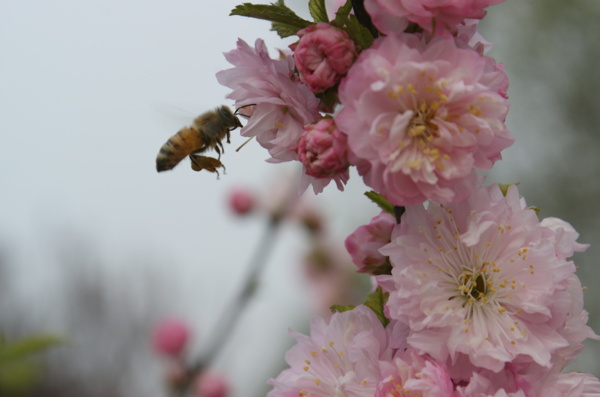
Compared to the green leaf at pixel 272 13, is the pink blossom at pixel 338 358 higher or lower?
lower

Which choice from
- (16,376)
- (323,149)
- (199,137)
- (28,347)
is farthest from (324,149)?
(16,376)

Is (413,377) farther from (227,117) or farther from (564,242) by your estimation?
(227,117)

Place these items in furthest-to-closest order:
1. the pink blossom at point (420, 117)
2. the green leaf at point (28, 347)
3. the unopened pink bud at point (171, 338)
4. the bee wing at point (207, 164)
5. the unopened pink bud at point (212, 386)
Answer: the unopened pink bud at point (212, 386)
the unopened pink bud at point (171, 338)
the green leaf at point (28, 347)
the bee wing at point (207, 164)
the pink blossom at point (420, 117)

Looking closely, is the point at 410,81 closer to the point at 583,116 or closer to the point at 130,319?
the point at 583,116

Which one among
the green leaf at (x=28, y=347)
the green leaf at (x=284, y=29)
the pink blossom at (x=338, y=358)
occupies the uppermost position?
the green leaf at (x=284, y=29)

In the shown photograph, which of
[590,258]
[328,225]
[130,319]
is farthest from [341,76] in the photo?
[130,319]

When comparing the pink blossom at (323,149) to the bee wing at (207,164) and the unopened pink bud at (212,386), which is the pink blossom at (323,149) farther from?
the unopened pink bud at (212,386)

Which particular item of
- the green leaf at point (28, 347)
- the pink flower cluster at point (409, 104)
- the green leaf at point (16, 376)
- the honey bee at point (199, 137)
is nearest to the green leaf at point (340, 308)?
the pink flower cluster at point (409, 104)
